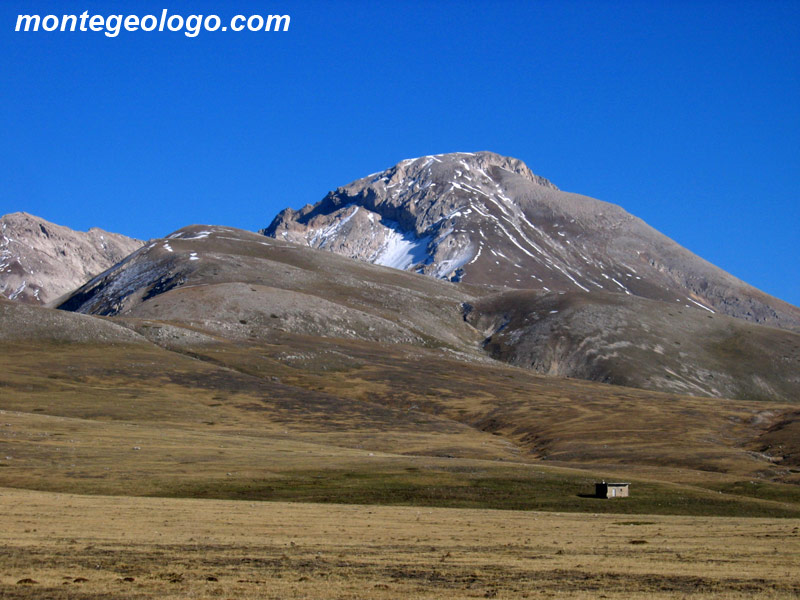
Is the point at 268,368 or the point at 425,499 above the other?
the point at 268,368

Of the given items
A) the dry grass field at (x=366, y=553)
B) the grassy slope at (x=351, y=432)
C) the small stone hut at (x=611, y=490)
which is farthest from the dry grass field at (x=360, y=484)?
the small stone hut at (x=611, y=490)

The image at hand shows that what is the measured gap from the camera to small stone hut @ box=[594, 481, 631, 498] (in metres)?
67.2

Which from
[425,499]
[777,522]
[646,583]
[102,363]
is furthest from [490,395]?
[646,583]

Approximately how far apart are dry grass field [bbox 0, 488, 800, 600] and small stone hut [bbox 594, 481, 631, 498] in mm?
11158

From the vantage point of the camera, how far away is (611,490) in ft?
222

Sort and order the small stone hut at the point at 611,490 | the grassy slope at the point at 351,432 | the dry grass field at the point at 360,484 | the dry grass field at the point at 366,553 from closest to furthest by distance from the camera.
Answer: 1. the dry grass field at the point at 366,553
2. the dry grass field at the point at 360,484
3. the small stone hut at the point at 611,490
4. the grassy slope at the point at 351,432

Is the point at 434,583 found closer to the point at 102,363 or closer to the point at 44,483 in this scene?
the point at 44,483

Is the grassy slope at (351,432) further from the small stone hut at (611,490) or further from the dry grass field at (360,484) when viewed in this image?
the small stone hut at (611,490)

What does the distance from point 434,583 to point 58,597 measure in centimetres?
1184

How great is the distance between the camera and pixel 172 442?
312 ft

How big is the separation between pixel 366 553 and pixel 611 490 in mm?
35642

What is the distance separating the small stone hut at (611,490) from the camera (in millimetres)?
67188

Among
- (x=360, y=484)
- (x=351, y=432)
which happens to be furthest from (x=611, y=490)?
(x=351, y=432)

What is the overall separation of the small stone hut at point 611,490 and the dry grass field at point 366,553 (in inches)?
439
